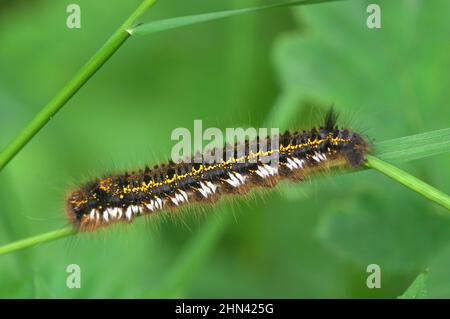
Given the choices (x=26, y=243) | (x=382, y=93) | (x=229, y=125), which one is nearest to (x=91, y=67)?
(x=26, y=243)

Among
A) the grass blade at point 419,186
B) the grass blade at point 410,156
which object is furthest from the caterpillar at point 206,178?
the grass blade at point 419,186

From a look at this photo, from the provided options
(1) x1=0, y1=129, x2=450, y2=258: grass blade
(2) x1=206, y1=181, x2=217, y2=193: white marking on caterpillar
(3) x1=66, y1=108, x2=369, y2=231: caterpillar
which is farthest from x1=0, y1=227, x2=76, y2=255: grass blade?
(2) x1=206, y1=181, x2=217, y2=193: white marking on caterpillar

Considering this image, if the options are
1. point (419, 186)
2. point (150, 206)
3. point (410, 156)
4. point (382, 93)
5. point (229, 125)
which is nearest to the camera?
point (419, 186)

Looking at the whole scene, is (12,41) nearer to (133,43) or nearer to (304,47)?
(133,43)

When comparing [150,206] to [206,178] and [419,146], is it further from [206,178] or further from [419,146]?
[419,146]

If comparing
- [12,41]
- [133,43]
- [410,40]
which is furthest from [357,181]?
[12,41]

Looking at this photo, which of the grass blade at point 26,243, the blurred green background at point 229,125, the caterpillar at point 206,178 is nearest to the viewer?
the grass blade at point 26,243

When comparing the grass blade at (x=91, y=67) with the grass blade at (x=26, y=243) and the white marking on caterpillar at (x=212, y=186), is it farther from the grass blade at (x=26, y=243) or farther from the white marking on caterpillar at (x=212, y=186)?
the white marking on caterpillar at (x=212, y=186)

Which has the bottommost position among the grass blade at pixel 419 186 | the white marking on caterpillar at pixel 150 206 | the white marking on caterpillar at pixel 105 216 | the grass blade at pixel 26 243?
the grass blade at pixel 26 243
